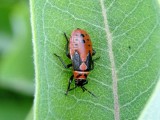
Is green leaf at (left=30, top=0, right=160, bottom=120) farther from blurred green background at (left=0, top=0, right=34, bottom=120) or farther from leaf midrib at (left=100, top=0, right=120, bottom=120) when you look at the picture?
blurred green background at (left=0, top=0, right=34, bottom=120)

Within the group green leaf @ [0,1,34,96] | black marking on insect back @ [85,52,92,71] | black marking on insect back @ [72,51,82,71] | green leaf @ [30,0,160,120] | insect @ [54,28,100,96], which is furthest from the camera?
green leaf @ [0,1,34,96]

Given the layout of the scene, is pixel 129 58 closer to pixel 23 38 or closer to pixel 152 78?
pixel 152 78

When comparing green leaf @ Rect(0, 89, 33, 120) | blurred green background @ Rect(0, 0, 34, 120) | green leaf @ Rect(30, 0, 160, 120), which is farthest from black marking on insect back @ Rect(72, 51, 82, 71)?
green leaf @ Rect(0, 89, 33, 120)

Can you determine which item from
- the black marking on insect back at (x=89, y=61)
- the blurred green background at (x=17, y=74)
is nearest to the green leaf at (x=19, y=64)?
the blurred green background at (x=17, y=74)

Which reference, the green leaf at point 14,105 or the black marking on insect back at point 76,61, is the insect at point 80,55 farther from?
the green leaf at point 14,105

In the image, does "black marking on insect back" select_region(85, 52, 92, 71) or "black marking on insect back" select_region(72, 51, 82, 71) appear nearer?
"black marking on insect back" select_region(85, 52, 92, 71)

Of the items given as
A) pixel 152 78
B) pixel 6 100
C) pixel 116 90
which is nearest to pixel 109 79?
pixel 116 90

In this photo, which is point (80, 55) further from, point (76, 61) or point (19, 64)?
point (19, 64)
